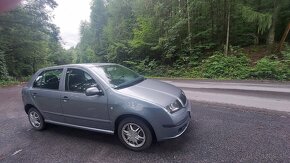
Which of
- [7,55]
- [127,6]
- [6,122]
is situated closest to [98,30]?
[127,6]

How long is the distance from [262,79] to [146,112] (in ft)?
33.2

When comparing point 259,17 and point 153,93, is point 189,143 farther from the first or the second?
point 259,17

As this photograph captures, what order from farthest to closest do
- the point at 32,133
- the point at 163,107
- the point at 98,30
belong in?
the point at 98,30, the point at 32,133, the point at 163,107

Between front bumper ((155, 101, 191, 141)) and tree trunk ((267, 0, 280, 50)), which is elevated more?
tree trunk ((267, 0, 280, 50))

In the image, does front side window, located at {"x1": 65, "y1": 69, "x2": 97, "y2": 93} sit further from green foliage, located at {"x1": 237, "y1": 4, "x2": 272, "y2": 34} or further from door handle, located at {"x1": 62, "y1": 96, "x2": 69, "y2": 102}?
green foliage, located at {"x1": 237, "y1": 4, "x2": 272, "y2": 34}

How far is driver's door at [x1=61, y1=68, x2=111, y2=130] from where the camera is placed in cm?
410

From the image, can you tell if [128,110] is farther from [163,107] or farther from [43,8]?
[43,8]

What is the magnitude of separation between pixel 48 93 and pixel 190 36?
15.2m

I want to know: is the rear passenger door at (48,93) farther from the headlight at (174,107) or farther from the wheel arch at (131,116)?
the headlight at (174,107)

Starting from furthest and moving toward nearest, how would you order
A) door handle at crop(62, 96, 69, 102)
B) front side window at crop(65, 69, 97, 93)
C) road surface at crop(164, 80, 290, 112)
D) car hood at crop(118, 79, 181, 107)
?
road surface at crop(164, 80, 290, 112), door handle at crop(62, 96, 69, 102), front side window at crop(65, 69, 97, 93), car hood at crop(118, 79, 181, 107)

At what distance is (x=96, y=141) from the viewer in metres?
4.43

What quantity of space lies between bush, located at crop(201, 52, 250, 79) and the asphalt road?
26.2 feet

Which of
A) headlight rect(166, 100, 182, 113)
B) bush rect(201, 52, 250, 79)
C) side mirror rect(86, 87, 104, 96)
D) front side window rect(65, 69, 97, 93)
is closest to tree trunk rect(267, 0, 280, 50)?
bush rect(201, 52, 250, 79)

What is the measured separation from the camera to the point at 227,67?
14.3 metres
